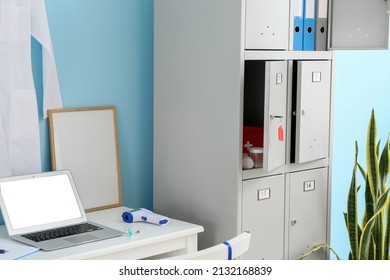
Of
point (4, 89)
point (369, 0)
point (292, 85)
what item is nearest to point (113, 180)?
point (4, 89)

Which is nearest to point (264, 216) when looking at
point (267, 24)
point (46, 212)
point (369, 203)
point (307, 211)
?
point (307, 211)

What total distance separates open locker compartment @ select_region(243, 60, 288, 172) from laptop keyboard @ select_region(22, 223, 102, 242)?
75cm

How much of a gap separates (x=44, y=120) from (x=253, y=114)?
3.13 ft

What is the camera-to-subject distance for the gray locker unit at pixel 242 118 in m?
2.90

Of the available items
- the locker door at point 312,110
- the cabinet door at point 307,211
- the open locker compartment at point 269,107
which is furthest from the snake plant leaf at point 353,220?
the open locker compartment at point 269,107

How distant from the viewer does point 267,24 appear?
2963 mm

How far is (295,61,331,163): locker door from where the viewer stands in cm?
304

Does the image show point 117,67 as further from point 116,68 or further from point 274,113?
point 274,113

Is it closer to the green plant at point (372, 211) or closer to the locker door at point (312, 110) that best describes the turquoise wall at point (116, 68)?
the locker door at point (312, 110)

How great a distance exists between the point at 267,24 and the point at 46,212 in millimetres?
1203

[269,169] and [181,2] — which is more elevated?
[181,2]

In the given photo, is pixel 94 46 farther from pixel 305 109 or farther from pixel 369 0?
pixel 369 0
